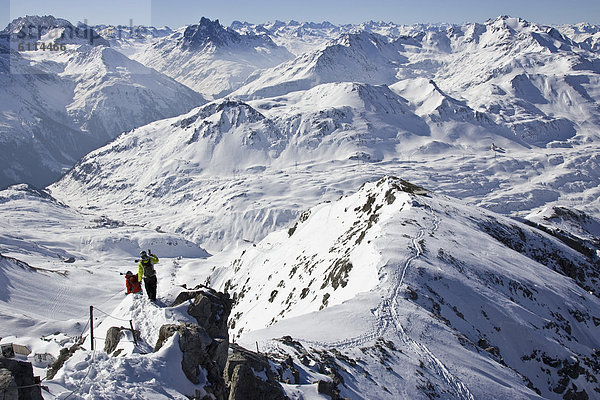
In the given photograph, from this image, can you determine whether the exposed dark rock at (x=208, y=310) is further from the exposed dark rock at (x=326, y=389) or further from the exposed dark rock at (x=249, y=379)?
the exposed dark rock at (x=326, y=389)

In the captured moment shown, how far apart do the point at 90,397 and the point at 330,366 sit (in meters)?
13.7

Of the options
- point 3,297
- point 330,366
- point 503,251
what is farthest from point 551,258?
point 3,297

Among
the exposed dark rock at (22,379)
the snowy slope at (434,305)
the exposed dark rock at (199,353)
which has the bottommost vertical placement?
the snowy slope at (434,305)

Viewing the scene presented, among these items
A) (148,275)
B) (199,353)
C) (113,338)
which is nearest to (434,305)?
(148,275)

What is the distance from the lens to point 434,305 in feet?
131

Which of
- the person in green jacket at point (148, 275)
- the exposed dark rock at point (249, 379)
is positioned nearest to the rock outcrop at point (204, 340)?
the exposed dark rock at point (249, 379)

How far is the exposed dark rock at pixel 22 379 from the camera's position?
1455cm

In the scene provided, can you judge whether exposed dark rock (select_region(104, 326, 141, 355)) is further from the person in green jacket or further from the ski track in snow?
the ski track in snow

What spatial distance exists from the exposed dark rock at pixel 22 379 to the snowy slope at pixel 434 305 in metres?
13.8

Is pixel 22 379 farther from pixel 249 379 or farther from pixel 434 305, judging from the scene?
pixel 434 305

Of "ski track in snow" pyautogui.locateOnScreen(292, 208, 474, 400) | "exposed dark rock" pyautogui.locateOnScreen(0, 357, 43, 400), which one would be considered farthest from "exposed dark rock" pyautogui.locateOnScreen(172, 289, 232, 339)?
"exposed dark rock" pyautogui.locateOnScreen(0, 357, 43, 400)

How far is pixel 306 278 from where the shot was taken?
62.8m

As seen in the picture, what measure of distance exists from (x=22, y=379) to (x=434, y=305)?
1303 inches

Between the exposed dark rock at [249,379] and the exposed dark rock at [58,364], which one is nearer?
the exposed dark rock at [249,379]
